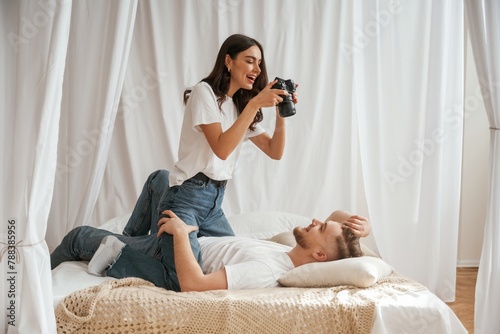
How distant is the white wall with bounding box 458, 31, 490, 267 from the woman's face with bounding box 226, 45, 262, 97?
229 cm

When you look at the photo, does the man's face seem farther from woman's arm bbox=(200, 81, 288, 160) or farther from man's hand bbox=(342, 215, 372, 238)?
woman's arm bbox=(200, 81, 288, 160)

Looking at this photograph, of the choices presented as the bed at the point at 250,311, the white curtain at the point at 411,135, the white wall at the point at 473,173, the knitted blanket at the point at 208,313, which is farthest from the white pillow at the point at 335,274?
the white wall at the point at 473,173

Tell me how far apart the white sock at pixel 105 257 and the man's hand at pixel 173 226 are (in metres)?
0.18

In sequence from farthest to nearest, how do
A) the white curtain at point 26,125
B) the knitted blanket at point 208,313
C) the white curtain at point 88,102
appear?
the white curtain at point 88,102 < the knitted blanket at point 208,313 < the white curtain at point 26,125

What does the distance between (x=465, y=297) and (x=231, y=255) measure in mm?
1855

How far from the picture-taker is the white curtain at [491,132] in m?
2.56

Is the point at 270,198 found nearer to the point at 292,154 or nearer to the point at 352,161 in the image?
the point at 292,154

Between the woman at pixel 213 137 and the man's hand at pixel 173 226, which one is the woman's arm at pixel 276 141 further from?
the man's hand at pixel 173 226

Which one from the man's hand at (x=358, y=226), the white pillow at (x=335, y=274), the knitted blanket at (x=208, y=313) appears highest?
the man's hand at (x=358, y=226)

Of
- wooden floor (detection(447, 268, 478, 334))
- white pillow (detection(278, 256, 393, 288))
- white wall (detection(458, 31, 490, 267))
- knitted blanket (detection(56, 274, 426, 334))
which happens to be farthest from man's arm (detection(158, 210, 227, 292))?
white wall (detection(458, 31, 490, 267))

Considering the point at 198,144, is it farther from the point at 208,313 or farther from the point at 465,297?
the point at 465,297

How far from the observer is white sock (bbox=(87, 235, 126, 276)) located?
2541mm

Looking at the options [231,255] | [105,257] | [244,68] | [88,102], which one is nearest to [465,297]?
[231,255]

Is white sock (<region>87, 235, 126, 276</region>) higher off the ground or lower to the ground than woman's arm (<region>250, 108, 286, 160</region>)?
lower
